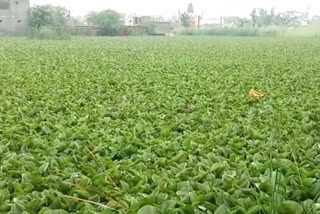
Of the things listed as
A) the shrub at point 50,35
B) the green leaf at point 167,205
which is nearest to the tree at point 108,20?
the shrub at point 50,35

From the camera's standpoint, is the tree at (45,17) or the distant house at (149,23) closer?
the tree at (45,17)

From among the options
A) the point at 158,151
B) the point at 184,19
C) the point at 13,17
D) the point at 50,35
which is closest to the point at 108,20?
the point at 13,17

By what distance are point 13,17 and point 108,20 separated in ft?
10.9

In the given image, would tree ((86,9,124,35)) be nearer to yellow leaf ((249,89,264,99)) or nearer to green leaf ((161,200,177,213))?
yellow leaf ((249,89,264,99))

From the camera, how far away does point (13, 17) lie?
1512 centimetres

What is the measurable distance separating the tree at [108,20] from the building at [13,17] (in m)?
2.79

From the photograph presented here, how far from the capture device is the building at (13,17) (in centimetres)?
1503

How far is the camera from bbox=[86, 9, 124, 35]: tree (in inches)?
664

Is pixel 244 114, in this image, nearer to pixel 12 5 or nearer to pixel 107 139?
pixel 107 139

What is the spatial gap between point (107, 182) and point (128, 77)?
8.02 feet

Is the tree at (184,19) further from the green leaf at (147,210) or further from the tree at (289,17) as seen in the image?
the green leaf at (147,210)

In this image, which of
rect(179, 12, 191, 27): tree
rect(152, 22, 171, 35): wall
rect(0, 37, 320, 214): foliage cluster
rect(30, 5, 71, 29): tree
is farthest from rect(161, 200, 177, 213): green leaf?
rect(179, 12, 191, 27): tree

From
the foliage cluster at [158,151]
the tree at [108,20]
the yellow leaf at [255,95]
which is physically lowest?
the yellow leaf at [255,95]

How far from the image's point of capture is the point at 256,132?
5.36 ft
